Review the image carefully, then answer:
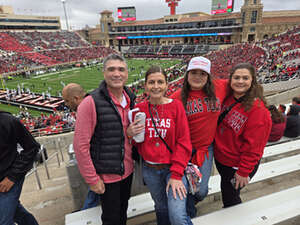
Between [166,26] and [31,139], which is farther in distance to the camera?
[166,26]

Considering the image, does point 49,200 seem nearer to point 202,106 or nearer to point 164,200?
point 164,200

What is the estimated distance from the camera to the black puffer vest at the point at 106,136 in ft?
6.12

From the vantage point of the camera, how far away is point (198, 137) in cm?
214

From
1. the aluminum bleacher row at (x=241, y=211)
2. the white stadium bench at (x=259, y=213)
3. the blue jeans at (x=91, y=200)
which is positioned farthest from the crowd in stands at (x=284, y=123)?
the blue jeans at (x=91, y=200)

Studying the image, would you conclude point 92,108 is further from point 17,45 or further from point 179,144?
point 17,45

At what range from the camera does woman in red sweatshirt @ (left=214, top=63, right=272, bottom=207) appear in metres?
2.00

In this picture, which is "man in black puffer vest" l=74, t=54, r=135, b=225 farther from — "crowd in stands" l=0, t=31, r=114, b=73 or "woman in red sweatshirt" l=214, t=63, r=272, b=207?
"crowd in stands" l=0, t=31, r=114, b=73

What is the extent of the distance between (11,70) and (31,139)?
39.8 meters

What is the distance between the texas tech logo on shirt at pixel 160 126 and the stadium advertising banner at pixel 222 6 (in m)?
67.6

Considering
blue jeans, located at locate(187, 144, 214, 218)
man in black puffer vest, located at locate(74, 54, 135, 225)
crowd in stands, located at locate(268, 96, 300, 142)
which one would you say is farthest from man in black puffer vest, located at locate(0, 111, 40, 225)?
crowd in stands, located at locate(268, 96, 300, 142)

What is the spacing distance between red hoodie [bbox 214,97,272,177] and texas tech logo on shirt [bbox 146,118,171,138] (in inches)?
27.5

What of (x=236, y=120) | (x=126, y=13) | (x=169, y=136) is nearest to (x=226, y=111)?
(x=236, y=120)

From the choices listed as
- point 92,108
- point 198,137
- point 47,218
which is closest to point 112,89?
point 92,108

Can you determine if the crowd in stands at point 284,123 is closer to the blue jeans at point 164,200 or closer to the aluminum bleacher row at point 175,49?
the blue jeans at point 164,200
